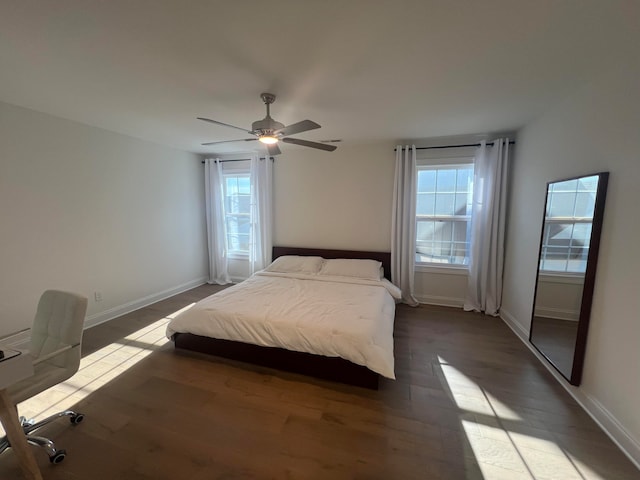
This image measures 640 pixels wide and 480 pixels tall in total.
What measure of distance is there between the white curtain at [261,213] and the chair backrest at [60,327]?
114 inches

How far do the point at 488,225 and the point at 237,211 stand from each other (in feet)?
13.4

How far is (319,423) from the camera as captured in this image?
1.77 m

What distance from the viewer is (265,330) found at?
7.47ft

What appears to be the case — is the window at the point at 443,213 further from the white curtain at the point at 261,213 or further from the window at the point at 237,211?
the window at the point at 237,211

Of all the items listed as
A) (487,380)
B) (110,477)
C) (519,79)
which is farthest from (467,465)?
(519,79)

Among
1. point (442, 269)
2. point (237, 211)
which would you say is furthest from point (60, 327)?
point (442, 269)

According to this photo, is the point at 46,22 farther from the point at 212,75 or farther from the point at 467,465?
the point at 467,465

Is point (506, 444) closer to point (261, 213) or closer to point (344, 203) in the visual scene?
point (344, 203)

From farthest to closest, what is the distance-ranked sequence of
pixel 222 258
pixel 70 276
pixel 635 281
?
pixel 222 258
pixel 70 276
pixel 635 281

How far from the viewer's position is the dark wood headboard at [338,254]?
392 centimetres

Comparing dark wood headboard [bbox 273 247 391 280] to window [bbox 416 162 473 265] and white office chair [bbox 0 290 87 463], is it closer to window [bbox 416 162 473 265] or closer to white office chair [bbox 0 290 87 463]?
Result: window [bbox 416 162 473 265]

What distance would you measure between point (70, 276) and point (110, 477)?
8.12 ft

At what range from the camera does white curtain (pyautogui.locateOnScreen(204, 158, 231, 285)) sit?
15.2 ft

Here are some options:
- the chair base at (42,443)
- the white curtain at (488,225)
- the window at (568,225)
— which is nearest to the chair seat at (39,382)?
the chair base at (42,443)
